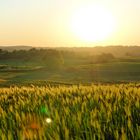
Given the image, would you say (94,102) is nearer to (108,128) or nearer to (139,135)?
(108,128)

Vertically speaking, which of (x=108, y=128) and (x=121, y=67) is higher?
(x=108, y=128)

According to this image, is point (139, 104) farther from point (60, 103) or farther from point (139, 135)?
point (139, 135)

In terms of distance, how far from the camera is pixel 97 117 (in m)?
5.41

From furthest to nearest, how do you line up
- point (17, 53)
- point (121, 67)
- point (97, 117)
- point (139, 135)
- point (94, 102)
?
point (17, 53), point (121, 67), point (94, 102), point (97, 117), point (139, 135)

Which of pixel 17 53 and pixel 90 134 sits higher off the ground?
pixel 90 134

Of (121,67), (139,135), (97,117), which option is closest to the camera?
(139,135)

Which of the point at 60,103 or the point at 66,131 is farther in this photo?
the point at 60,103

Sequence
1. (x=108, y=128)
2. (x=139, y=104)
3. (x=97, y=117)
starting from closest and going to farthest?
(x=108, y=128), (x=97, y=117), (x=139, y=104)

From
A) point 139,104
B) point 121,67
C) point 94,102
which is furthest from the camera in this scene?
point 121,67

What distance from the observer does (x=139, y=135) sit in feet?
13.8

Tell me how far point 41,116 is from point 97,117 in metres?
0.70

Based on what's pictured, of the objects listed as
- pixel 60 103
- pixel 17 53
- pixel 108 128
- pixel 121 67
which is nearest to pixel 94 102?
pixel 60 103

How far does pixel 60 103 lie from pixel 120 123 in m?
1.88

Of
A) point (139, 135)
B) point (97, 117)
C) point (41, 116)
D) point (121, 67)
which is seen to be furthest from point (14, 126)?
point (121, 67)
